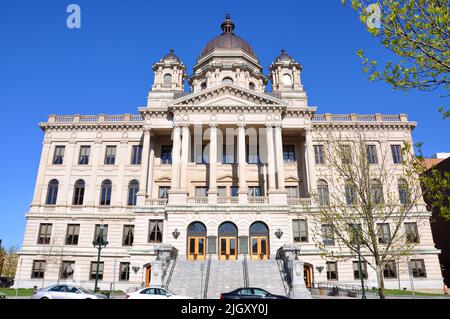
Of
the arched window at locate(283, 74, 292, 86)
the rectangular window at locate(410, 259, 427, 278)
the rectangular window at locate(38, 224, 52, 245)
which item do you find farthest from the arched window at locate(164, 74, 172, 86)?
the rectangular window at locate(410, 259, 427, 278)

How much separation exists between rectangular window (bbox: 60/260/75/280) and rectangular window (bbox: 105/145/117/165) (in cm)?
1301

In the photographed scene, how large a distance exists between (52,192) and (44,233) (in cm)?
526

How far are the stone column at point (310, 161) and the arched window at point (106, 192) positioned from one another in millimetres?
25073

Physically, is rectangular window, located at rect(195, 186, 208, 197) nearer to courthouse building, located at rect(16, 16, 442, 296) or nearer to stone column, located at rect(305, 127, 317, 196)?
courthouse building, located at rect(16, 16, 442, 296)

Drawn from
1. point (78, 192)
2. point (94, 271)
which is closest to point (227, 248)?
point (94, 271)

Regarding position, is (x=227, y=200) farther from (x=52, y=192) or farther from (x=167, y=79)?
(x=52, y=192)

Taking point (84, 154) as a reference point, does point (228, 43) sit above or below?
above

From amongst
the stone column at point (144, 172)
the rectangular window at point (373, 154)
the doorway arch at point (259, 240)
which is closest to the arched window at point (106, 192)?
the stone column at point (144, 172)

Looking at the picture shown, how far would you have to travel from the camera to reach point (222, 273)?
29.4m

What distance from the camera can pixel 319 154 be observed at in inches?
1724

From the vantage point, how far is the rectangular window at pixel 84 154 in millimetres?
44628
